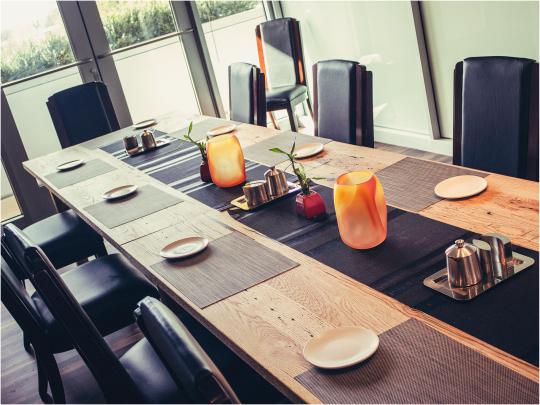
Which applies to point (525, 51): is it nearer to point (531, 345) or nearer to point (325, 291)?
point (325, 291)

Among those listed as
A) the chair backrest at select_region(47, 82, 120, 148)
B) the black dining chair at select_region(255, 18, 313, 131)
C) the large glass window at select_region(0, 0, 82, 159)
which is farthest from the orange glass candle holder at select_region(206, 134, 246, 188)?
the large glass window at select_region(0, 0, 82, 159)

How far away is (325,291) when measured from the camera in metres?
1.69

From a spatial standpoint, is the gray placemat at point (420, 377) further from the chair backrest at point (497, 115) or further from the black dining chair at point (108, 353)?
the chair backrest at point (497, 115)

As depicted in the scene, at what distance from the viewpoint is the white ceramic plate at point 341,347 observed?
4.52ft

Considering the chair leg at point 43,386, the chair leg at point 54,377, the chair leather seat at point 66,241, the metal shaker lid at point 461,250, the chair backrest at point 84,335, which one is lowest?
the chair leg at point 43,386

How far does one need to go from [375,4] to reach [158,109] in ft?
6.52

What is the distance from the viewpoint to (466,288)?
1.54m

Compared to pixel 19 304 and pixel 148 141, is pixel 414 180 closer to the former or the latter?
pixel 19 304

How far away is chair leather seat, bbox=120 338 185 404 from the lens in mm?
1961

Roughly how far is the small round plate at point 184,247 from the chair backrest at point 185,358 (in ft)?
2.38

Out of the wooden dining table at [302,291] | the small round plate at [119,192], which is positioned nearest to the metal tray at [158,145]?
the small round plate at [119,192]

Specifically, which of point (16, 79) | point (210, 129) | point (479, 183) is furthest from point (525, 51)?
point (16, 79)

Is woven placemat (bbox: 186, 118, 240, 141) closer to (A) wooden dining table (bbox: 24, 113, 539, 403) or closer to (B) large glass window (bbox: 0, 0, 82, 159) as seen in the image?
(A) wooden dining table (bbox: 24, 113, 539, 403)

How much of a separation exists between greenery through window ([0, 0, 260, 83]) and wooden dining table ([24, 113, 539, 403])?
120 inches
